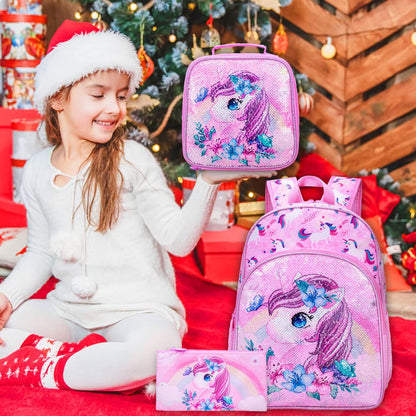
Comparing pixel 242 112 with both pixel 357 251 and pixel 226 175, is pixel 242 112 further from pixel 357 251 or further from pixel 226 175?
pixel 357 251

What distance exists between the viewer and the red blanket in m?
1.07

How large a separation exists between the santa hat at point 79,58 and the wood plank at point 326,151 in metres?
1.31

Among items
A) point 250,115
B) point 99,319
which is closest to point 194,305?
point 99,319

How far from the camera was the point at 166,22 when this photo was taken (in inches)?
75.0

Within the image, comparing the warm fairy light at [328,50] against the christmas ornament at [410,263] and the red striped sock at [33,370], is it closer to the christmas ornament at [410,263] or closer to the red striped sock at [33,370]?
the christmas ornament at [410,263]

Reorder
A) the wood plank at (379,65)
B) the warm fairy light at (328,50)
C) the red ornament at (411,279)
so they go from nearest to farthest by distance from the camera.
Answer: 1. the red ornament at (411,279)
2. the warm fairy light at (328,50)
3. the wood plank at (379,65)

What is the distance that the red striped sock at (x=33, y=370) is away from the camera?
113 centimetres

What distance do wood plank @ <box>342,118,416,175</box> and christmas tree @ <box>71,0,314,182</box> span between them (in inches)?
17.5

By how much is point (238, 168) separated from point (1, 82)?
165 cm

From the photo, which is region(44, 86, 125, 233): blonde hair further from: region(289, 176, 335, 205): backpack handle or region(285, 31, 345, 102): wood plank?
region(285, 31, 345, 102): wood plank

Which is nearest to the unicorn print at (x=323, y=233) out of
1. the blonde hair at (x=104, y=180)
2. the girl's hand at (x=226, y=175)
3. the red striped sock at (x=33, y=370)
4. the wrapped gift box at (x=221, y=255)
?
the girl's hand at (x=226, y=175)

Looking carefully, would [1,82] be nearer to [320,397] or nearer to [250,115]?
[250,115]

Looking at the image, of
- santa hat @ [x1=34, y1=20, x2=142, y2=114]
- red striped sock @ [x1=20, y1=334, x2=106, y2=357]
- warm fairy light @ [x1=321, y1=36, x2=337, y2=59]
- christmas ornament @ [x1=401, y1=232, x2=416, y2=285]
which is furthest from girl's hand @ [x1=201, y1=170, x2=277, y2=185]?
warm fairy light @ [x1=321, y1=36, x2=337, y2=59]

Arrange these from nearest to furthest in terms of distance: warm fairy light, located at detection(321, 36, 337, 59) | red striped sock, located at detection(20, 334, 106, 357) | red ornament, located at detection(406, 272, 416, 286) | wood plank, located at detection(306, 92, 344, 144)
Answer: red striped sock, located at detection(20, 334, 106, 357) < red ornament, located at detection(406, 272, 416, 286) < warm fairy light, located at detection(321, 36, 337, 59) < wood plank, located at detection(306, 92, 344, 144)
